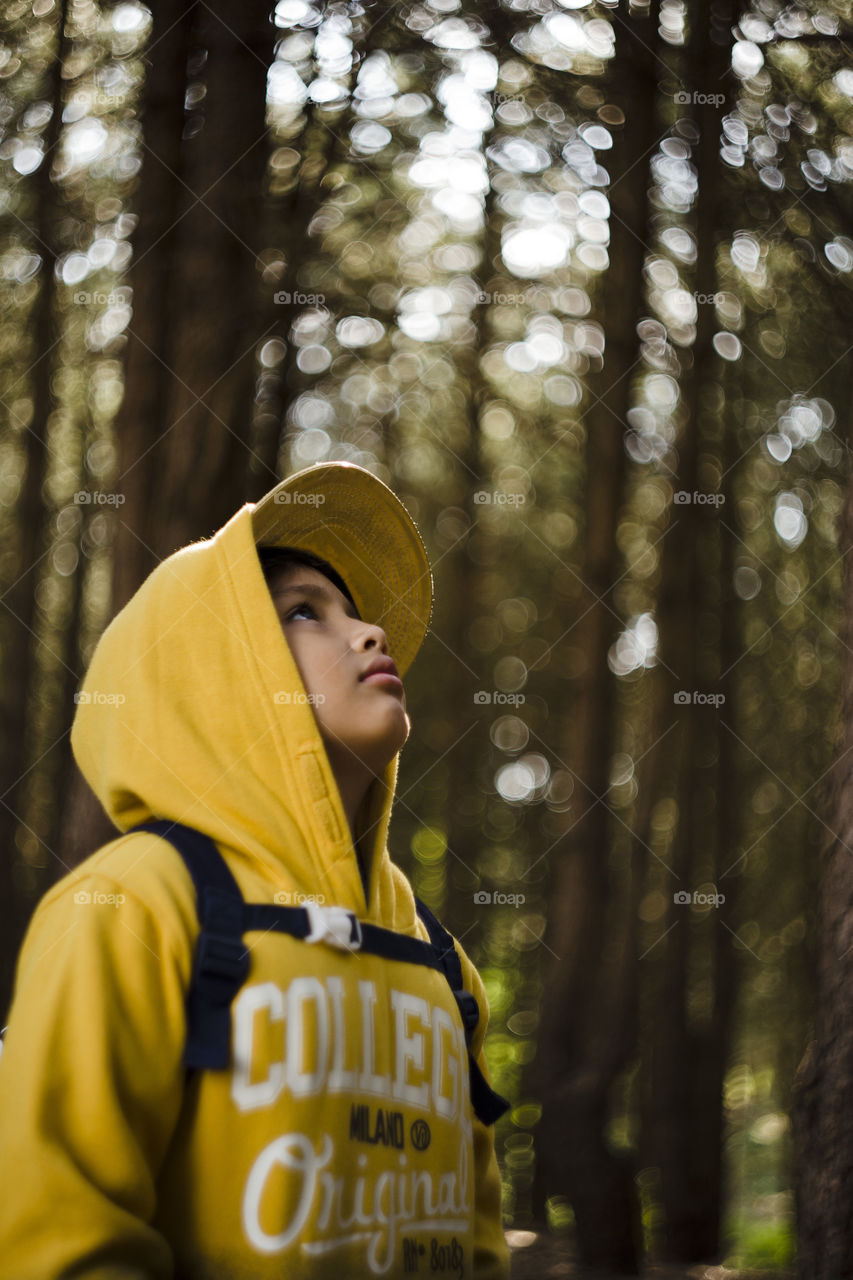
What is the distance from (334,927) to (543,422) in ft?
38.9

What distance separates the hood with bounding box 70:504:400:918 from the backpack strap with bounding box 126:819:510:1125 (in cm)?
7

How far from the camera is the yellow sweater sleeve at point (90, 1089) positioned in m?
1.59

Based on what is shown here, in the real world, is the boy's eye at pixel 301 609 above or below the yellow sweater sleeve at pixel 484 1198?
above

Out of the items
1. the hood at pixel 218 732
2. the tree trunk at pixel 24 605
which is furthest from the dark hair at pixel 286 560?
the tree trunk at pixel 24 605

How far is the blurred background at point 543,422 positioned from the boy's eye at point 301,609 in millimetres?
1814

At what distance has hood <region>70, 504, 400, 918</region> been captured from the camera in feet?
7.02

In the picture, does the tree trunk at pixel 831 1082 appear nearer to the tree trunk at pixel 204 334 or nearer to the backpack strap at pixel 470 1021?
the backpack strap at pixel 470 1021

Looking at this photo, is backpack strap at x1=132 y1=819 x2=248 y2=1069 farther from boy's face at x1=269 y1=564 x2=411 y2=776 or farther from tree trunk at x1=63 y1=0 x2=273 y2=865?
tree trunk at x1=63 y1=0 x2=273 y2=865

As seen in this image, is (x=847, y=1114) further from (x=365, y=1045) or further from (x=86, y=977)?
(x=86, y=977)

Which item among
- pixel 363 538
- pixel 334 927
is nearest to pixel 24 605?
pixel 363 538

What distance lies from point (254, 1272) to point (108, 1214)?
290 mm

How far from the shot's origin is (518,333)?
511 inches

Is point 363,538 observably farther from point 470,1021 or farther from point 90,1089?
point 90,1089

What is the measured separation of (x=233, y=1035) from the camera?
1.86m
